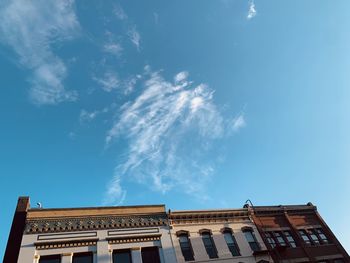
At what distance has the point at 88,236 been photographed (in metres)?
21.1

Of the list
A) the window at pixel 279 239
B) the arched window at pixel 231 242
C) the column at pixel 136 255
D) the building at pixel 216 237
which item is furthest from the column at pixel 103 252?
the window at pixel 279 239

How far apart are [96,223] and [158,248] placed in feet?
17.0

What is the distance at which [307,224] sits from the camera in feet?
92.0

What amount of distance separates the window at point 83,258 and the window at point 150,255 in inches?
150

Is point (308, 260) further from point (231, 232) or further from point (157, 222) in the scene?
point (157, 222)

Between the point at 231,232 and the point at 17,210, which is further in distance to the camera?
the point at 231,232

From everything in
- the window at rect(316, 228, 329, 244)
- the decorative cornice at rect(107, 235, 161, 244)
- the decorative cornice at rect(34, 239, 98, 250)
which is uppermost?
the decorative cornice at rect(34, 239, 98, 250)

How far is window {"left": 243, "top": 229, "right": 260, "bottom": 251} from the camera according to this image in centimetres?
2414

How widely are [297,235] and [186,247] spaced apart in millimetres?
11079

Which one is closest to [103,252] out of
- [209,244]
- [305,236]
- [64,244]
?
[64,244]

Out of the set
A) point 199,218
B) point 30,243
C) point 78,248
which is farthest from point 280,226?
point 30,243

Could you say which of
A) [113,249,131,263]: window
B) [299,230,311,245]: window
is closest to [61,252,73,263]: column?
[113,249,131,263]: window

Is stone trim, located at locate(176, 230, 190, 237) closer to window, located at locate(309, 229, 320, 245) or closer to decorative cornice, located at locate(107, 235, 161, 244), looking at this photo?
decorative cornice, located at locate(107, 235, 161, 244)

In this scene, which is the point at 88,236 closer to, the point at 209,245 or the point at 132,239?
the point at 132,239
